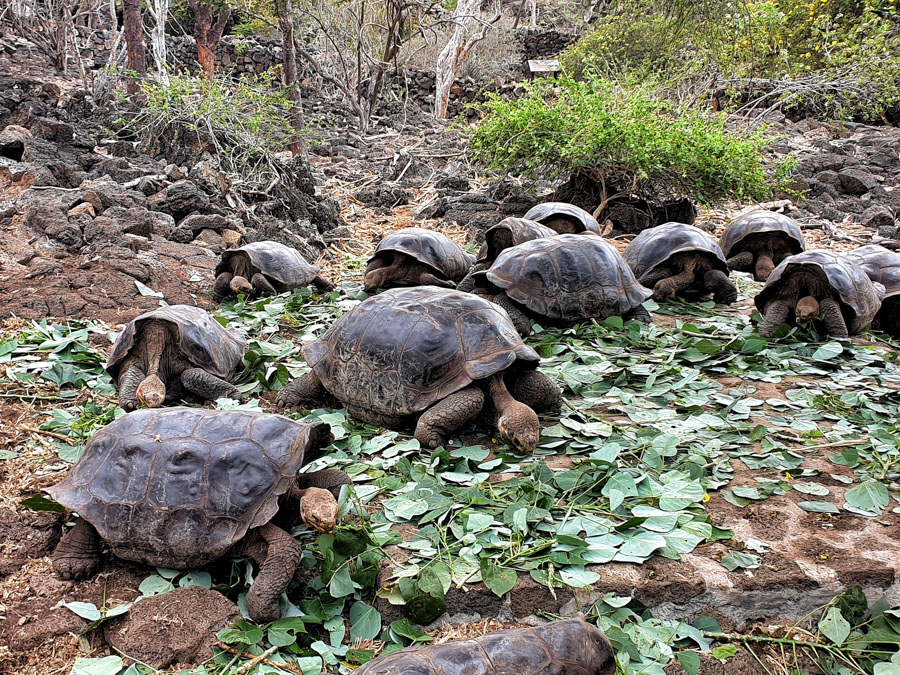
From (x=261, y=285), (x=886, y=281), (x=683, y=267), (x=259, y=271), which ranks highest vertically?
(x=886, y=281)

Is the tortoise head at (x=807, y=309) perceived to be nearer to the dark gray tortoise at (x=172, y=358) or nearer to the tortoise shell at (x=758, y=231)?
the tortoise shell at (x=758, y=231)

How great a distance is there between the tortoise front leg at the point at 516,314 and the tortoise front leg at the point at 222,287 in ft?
8.94

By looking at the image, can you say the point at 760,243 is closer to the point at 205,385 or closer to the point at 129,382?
the point at 205,385

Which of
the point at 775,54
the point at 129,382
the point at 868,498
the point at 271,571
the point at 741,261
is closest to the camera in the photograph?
the point at 271,571

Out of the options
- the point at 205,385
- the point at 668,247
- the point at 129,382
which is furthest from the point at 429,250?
the point at 129,382

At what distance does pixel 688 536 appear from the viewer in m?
2.92

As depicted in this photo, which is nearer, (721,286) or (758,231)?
(721,286)

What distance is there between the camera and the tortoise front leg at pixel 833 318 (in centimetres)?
523

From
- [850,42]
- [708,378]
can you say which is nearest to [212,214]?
[708,378]

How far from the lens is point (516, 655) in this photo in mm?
2213

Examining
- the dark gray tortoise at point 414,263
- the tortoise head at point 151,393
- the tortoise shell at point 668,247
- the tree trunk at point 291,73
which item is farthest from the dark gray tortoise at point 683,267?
the tree trunk at point 291,73

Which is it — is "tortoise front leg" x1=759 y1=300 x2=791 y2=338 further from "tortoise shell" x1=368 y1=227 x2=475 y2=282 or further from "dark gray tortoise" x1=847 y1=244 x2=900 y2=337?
"tortoise shell" x1=368 y1=227 x2=475 y2=282

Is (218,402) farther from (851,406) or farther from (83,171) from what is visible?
(83,171)

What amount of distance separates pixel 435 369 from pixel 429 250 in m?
3.14
